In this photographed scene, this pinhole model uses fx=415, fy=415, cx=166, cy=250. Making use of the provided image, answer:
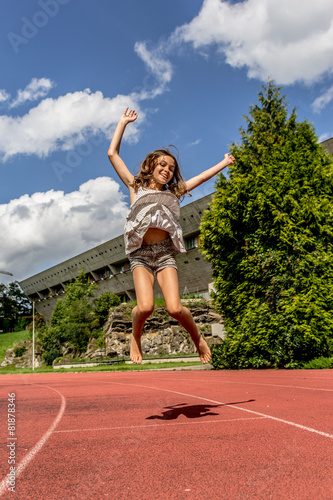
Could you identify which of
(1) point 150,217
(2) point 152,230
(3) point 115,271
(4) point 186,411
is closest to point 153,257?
(2) point 152,230

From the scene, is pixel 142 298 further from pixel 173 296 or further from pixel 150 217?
pixel 150 217

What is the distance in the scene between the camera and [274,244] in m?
13.9

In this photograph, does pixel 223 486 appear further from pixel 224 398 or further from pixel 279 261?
pixel 279 261

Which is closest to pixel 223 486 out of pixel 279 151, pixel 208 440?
pixel 208 440

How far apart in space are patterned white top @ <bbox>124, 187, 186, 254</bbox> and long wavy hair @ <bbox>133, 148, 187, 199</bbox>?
0.33 feet

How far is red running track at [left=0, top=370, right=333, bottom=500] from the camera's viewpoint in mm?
2521

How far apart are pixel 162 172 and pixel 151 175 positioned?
13 cm

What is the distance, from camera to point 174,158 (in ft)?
14.9

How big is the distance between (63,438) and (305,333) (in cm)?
975

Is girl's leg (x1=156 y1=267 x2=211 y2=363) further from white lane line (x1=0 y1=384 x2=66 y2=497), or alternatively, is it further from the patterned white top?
white lane line (x1=0 y1=384 x2=66 y2=497)

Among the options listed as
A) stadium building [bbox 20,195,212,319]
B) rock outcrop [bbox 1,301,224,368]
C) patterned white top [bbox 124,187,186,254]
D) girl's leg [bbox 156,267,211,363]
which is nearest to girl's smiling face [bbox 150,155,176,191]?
patterned white top [bbox 124,187,186,254]

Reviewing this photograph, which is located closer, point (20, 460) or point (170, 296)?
point (20, 460)

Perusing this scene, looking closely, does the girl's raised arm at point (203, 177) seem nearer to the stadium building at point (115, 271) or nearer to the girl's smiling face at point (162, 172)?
the girl's smiling face at point (162, 172)

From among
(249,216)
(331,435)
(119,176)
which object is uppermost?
(249,216)
